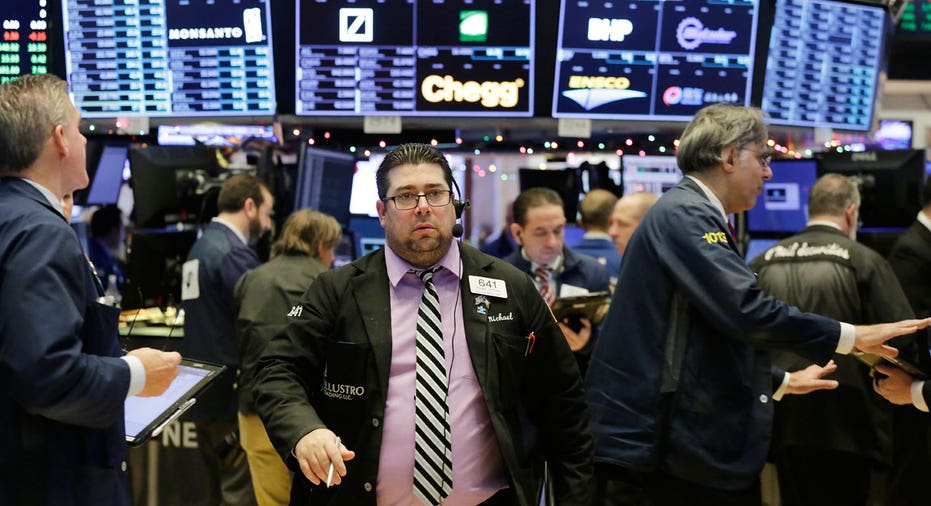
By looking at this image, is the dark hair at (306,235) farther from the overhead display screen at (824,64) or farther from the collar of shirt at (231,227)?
the overhead display screen at (824,64)

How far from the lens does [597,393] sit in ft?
11.1

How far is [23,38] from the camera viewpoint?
554 centimetres

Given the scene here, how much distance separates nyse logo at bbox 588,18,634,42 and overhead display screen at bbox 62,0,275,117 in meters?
1.71

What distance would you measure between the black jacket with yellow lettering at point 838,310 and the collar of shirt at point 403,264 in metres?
2.32

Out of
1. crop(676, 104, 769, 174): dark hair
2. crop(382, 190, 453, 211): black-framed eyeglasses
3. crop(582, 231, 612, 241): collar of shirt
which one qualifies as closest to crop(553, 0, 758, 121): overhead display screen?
crop(582, 231, 612, 241): collar of shirt

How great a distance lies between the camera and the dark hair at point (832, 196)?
182 inches

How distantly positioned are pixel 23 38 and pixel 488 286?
391 cm

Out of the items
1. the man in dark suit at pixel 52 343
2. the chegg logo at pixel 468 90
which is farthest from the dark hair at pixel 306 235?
the man in dark suit at pixel 52 343

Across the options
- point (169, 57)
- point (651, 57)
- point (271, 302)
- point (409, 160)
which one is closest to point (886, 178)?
point (651, 57)

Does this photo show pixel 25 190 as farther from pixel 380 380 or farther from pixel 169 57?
pixel 169 57

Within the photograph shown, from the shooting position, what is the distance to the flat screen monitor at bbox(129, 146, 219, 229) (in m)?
5.56

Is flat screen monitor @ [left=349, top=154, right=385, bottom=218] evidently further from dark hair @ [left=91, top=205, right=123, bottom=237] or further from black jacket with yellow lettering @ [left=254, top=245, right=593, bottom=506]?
black jacket with yellow lettering @ [left=254, top=245, right=593, bottom=506]

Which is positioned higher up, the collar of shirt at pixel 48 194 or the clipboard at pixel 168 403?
the collar of shirt at pixel 48 194

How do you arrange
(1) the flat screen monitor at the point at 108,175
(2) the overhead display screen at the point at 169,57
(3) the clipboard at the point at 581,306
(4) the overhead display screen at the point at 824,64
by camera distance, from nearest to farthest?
(3) the clipboard at the point at 581,306 → (2) the overhead display screen at the point at 169,57 → (4) the overhead display screen at the point at 824,64 → (1) the flat screen monitor at the point at 108,175
